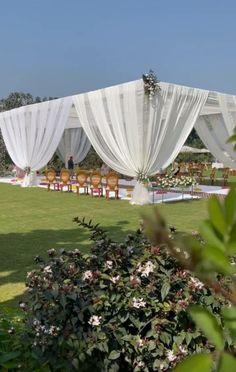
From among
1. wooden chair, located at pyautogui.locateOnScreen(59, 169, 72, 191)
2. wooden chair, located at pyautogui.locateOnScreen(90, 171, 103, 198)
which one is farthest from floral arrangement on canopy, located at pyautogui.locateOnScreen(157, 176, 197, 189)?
wooden chair, located at pyautogui.locateOnScreen(59, 169, 72, 191)

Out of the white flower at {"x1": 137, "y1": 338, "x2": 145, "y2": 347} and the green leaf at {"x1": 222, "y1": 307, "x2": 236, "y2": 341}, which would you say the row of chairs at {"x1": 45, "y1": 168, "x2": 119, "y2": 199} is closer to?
the white flower at {"x1": 137, "y1": 338, "x2": 145, "y2": 347}

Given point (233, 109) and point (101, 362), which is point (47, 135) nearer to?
point (233, 109)

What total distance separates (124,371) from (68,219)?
6.80 metres

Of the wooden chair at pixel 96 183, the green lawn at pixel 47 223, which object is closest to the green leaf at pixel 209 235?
the green lawn at pixel 47 223

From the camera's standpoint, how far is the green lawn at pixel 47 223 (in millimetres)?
5367

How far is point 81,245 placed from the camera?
662 centimetres

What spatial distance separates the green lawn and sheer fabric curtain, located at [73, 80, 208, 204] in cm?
112

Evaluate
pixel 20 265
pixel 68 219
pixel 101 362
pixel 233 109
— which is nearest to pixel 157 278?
pixel 101 362

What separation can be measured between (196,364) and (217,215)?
13 centimetres

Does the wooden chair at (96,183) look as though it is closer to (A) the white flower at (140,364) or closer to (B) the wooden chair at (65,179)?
(B) the wooden chair at (65,179)

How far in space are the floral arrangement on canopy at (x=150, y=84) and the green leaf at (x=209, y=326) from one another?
10461 mm

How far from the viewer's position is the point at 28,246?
6559mm

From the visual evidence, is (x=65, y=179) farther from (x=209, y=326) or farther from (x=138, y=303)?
(x=209, y=326)

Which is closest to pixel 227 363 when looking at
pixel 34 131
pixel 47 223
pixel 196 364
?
pixel 196 364
